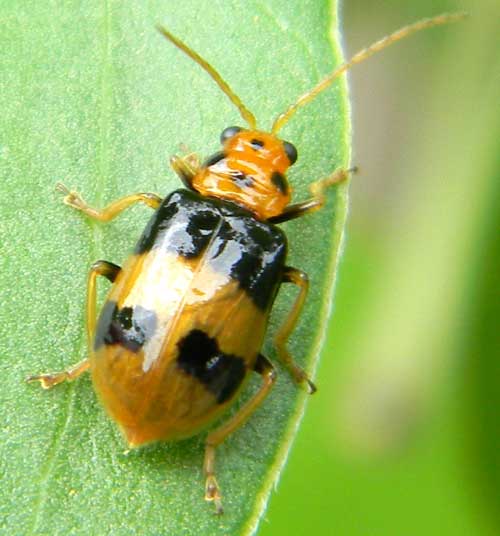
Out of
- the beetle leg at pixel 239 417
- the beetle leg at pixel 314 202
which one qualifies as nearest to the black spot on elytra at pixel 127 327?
the beetle leg at pixel 239 417

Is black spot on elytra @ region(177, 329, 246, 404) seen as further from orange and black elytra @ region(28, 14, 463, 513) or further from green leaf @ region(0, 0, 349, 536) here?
green leaf @ region(0, 0, 349, 536)

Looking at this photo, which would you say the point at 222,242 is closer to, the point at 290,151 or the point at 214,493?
the point at 290,151

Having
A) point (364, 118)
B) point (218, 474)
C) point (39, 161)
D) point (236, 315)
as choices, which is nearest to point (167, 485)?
point (218, 474)

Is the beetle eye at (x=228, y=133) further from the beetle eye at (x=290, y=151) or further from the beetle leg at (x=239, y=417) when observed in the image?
the beetle leg at (x=239, y=417)

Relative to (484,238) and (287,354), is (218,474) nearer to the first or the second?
(287,354)

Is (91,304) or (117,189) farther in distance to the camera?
(117,189)

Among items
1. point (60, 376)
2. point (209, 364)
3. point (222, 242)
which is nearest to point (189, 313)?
point (209, 364)

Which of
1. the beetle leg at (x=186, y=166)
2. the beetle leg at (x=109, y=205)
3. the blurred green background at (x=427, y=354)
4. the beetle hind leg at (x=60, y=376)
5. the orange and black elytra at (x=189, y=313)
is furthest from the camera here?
the blurred green background at (x=427, y=354)
